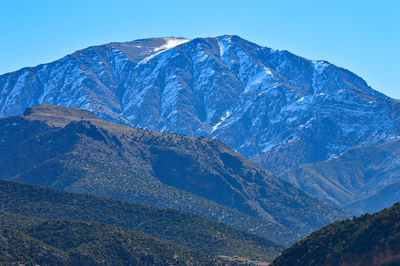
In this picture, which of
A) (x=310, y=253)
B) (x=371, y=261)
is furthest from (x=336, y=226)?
(x=371, y=261)

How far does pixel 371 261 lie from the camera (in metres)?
124

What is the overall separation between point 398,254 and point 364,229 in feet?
45.5

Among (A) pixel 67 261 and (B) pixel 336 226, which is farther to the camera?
(A) pixel 67 261

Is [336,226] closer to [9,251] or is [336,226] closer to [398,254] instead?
[398,254]

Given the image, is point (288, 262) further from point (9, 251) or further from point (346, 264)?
point (9, 251)

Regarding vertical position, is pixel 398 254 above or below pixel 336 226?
below

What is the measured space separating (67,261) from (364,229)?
303 feet

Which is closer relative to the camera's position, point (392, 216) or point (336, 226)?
point (392, 216)

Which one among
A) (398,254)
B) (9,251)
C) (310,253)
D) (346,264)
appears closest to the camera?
(398,254)

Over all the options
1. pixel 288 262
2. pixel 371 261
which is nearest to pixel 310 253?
pixel 288 262

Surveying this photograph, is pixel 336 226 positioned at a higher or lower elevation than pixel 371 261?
higher

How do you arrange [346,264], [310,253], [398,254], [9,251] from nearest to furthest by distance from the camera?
[398,254] < [346,264] < [310,253] < [9,251]

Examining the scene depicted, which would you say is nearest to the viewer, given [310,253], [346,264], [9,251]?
[346,264]

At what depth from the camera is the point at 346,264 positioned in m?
128
